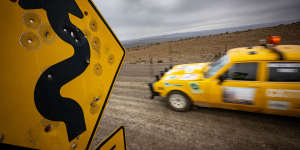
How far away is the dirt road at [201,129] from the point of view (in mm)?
2748

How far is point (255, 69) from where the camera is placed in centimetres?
302

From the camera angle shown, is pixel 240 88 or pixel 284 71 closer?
pixel 284 71

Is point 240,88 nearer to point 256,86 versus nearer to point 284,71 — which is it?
point 256,86

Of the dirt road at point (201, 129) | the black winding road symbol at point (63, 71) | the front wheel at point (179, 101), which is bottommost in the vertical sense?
the dirt road at point (201, 129)

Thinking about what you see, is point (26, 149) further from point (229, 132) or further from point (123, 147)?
point (229, 132)

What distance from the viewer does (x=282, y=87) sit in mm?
2760

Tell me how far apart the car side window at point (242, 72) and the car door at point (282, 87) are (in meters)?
0.24

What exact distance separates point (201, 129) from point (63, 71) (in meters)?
3.32

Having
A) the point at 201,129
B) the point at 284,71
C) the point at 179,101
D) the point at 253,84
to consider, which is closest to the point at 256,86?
the point at 253,84

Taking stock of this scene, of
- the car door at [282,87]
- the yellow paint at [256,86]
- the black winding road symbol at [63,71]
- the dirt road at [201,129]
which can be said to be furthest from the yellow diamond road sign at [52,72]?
the car door at [282,87]

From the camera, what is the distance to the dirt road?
2.75 meters

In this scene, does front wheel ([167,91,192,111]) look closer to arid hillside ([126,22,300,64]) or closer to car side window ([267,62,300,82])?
car side window ([267,62,300,82])

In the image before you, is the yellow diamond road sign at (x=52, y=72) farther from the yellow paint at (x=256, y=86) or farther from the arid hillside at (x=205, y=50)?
the arid hillside at (x=205, y=50)

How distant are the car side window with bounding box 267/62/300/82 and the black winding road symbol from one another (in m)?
3.76
